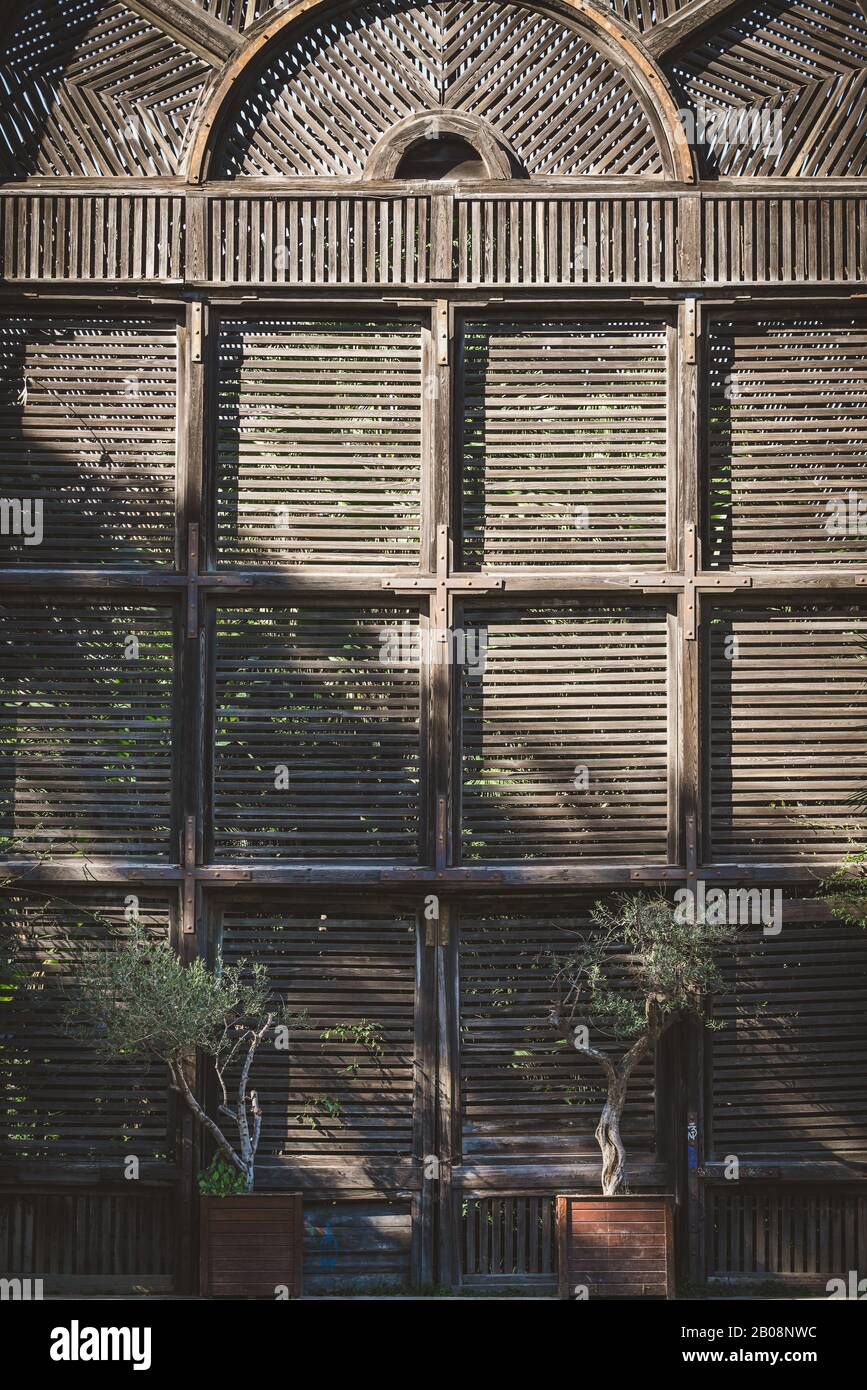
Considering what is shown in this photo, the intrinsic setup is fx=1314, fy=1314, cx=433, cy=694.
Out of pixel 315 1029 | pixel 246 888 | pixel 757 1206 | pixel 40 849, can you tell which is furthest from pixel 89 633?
pixel 757 1206

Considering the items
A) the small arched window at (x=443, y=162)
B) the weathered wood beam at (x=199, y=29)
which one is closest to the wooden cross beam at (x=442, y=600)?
the small arched window at (x=443, y=162)

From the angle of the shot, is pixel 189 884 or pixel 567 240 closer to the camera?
pixel 189 884

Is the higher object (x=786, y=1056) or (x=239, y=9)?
(x=239, y=9)

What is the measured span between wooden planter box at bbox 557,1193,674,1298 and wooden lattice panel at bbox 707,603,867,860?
6.72ft

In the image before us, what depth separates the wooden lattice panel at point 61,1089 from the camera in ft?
24.8

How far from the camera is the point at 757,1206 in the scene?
25.0 ft

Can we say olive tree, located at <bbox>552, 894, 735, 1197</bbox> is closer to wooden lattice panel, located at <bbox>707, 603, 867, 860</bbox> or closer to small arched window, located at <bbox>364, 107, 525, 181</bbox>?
wooden lattice panel, located at <bbox>707, 603, 867, 860</bbox>

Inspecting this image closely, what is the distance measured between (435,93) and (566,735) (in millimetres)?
3954

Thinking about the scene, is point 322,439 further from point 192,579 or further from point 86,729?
point 86,729

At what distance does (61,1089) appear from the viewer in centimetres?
760

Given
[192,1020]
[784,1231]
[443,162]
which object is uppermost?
[443,162]

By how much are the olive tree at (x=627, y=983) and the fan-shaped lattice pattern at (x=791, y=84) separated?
14.8 ft

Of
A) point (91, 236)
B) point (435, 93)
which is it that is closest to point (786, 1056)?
point (435, 93)

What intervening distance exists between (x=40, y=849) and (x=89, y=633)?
4.27ft
